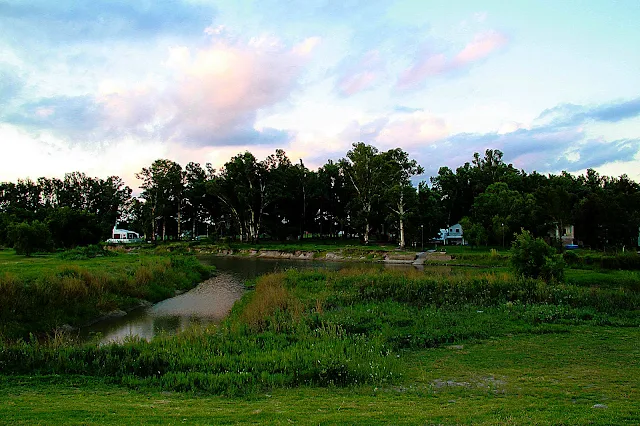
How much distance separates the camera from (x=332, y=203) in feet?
337

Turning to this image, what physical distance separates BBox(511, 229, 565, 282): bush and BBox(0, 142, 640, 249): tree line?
40.2 m

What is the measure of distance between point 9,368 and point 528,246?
84.4ft

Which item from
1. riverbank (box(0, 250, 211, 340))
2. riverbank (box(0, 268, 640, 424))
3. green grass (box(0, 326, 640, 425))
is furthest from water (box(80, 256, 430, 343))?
green grass (box(0, 326, 640, 425))

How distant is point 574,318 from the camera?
17.9 m

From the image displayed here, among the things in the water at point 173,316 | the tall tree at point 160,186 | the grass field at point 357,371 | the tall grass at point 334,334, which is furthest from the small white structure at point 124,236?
the grass field at point 357,371

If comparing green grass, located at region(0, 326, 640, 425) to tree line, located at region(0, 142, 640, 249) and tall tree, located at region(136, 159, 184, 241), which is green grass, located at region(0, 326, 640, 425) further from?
tall tree, located at region(136, 159, 184, 241)

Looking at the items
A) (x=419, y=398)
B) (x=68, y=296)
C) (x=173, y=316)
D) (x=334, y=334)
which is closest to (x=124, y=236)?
(x=68, y=296)

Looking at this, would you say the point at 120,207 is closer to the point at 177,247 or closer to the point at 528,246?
the point at 177,247

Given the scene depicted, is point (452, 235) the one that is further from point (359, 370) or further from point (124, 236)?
point (359, 370)

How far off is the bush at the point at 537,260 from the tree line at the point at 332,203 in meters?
40.2

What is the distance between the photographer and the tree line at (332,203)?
64.1 meters

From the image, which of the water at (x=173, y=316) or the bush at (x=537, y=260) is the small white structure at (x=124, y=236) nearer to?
the water at (x=173, y=316)

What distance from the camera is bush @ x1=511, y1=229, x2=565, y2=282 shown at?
2636 cm

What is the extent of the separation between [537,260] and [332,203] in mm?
76886
